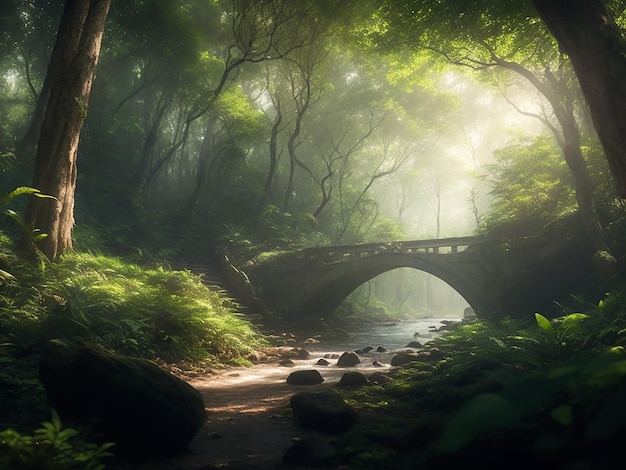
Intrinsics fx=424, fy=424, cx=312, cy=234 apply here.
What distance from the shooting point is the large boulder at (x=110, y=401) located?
3.79 metres

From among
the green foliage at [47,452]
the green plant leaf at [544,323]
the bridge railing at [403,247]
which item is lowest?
the green foliage at [47,452]

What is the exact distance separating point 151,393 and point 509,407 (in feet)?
11.4

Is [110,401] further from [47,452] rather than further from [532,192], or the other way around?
[532,192]

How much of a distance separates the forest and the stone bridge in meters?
0.40

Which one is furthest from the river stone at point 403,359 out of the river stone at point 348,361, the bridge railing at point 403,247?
the bridge railing at point 403,247

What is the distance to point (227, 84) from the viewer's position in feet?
85.7

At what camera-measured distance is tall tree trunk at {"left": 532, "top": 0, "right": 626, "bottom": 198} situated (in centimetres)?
472

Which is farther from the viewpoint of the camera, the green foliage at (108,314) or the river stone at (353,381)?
the river stone at (353,381)

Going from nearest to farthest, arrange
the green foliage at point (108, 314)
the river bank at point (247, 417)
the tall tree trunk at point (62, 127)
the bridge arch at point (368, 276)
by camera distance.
Answer: 1. the river bank at point (247, 417)
2. the green foliage at point (108, 314)
3. the tall tree trunk at point (62, 127)
4. the bridge arch at point (368, 276)

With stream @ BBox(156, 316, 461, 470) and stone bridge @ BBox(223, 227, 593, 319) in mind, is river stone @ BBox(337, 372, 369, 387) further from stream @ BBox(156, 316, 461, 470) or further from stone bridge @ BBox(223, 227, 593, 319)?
stone bridge @ BBox(223, 227, 593, 319)

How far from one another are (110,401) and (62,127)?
306 inches

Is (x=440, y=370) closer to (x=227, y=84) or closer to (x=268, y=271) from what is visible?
(x=268, y=271)

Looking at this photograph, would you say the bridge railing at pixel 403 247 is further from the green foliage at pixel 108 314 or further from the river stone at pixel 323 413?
the river stone at pixel 323 413

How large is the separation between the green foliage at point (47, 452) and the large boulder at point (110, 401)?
2.01 ft
